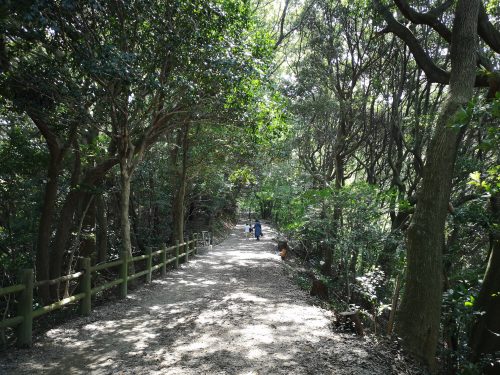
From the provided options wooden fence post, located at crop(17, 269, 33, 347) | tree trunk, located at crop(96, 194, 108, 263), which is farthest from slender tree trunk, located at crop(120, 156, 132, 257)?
tree trunk, located at crop(96, 194, 108, 263)

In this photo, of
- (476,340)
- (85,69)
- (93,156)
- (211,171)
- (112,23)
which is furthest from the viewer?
(211,171)

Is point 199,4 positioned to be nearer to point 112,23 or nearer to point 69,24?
point 112,23

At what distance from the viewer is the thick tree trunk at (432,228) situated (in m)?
5.66

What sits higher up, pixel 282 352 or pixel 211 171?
pixel 211 171

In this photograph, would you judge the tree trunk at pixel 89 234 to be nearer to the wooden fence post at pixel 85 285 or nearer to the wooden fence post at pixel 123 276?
the wooden fence post at pixel 123 276

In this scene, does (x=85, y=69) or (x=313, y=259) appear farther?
(x=313, y=259)

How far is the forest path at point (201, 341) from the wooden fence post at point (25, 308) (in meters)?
0.20

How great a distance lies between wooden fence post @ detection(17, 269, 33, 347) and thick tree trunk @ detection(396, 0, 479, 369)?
581 centimetres

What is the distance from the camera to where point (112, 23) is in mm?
7414

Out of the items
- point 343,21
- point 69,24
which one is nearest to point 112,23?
point 69,24

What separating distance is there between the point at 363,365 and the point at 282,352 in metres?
1.16

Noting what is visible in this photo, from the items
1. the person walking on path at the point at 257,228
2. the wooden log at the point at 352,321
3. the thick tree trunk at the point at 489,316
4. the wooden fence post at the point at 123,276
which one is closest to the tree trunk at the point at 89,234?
the wooden fence post at the point at 123,276

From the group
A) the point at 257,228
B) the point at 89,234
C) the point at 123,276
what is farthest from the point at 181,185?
the point at 257,228

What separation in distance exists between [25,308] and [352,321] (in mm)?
5365
